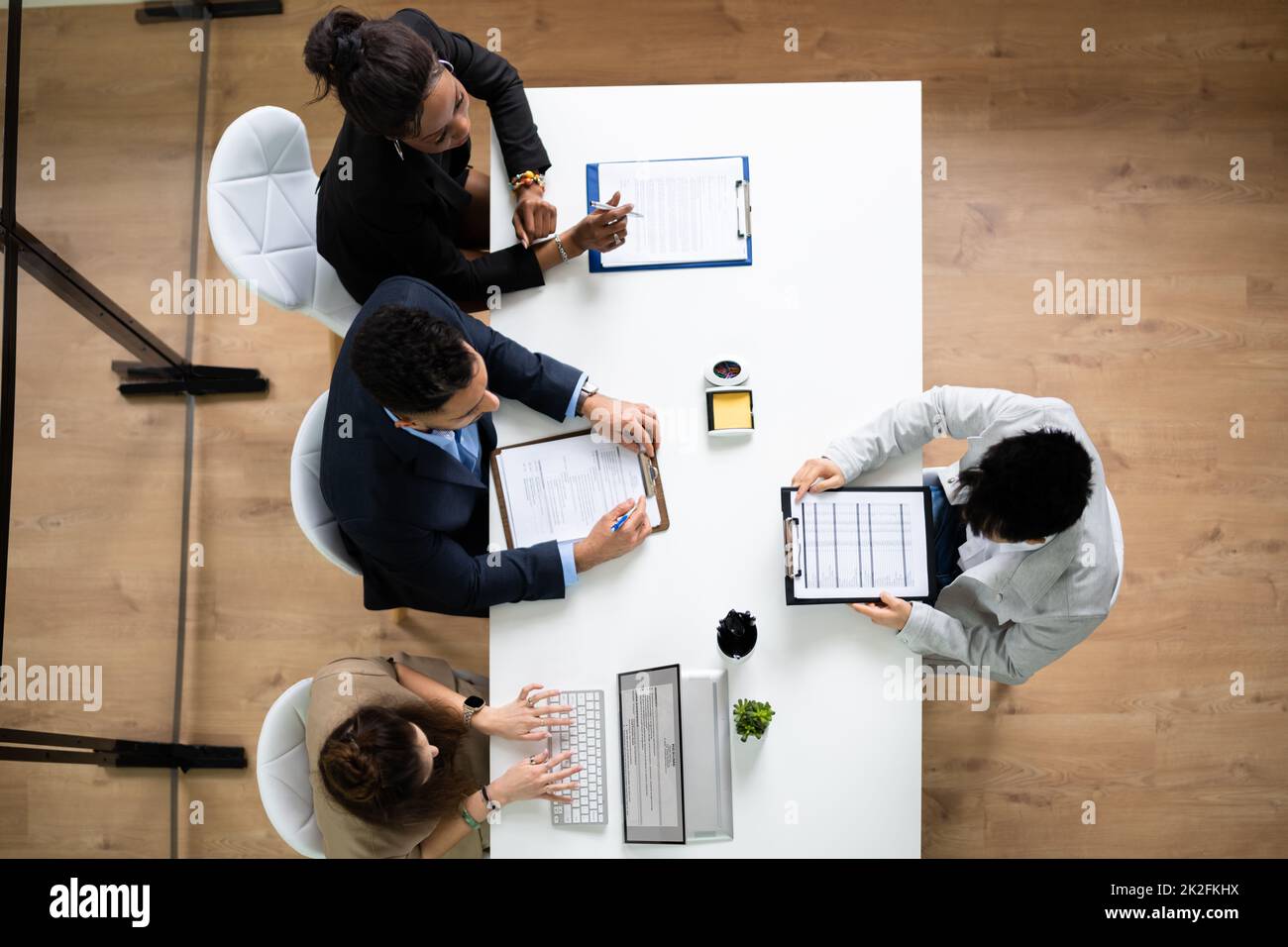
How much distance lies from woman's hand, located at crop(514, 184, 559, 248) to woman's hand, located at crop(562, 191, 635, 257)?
7cm

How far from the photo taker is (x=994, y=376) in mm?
2443

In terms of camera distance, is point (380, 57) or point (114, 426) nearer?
point (380, 57)

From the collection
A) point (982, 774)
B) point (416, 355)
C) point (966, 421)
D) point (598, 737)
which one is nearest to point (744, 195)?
point (966, 421)

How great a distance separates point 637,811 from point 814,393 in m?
0.94

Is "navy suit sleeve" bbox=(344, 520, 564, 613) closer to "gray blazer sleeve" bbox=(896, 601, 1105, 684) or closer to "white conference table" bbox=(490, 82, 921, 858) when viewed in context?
"white conference table" bbox=(490, 82, 921, 858)

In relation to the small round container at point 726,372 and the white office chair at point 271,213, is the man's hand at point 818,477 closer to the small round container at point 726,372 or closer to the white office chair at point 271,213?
the small round container at point 726,372

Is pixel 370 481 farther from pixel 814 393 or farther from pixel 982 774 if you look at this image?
pixel 982 774

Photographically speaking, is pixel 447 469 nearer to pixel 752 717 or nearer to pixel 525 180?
pixel 525 180

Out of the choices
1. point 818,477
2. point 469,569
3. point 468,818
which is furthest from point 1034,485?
point 468,818

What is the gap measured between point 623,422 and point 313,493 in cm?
68

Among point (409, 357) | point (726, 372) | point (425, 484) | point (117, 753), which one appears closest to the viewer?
point (409, 357)

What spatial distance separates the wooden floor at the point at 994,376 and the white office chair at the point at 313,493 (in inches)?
28.5

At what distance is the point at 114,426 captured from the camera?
2326 millimetres

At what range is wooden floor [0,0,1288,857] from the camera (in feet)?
7.72
